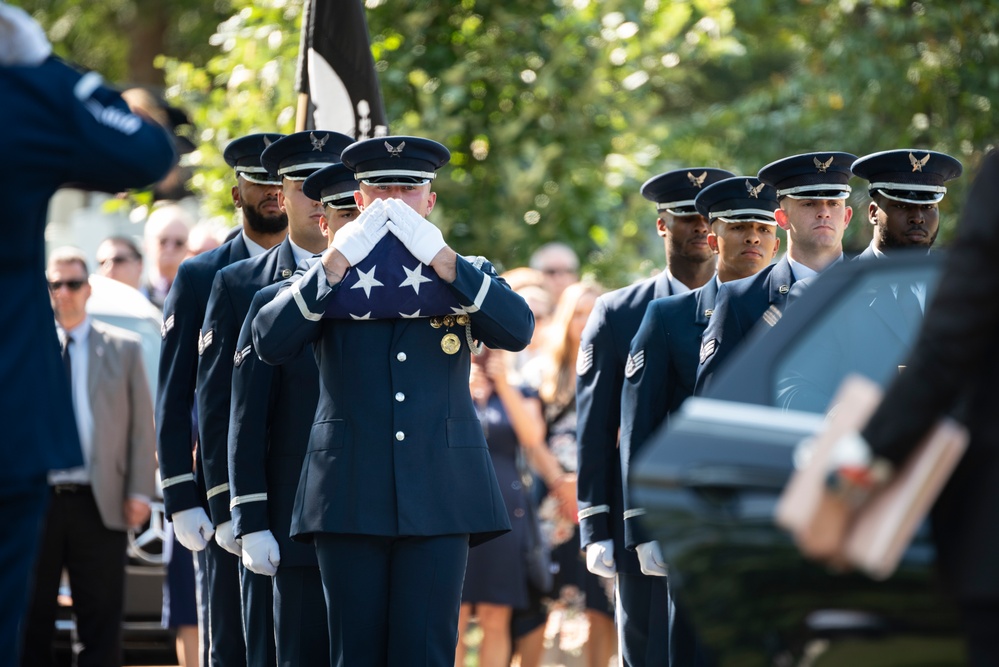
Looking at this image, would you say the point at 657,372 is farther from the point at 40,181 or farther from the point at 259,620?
the point at 40,181

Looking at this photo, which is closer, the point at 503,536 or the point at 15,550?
the point at 15,550

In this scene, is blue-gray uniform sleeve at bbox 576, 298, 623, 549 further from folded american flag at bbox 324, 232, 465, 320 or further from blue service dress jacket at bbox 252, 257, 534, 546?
folded american flag at bbox 324, 232, 465, 320

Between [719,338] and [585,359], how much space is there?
1188 mm

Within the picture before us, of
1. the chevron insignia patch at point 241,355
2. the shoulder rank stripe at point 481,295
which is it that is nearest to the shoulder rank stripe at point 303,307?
the shoulder rank stripe at point 481,295

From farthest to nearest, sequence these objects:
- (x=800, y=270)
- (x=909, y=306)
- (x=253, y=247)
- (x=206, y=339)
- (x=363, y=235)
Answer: (x=253, y=247)
(x=206, y=339)
(x=800, y=270)
(x=363, y=235)
(x=909, y=306)

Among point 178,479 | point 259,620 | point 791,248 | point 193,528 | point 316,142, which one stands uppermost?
point 316,142

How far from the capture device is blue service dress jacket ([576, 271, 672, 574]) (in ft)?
23.0

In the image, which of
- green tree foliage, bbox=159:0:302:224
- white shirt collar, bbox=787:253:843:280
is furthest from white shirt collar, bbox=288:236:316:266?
green tree foliage, bbox=159:0:302:224

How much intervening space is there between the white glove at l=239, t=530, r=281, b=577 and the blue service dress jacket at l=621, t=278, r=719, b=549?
4.59ft

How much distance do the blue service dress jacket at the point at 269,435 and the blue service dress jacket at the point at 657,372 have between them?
125 centimetres

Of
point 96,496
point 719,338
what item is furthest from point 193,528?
point 719,338

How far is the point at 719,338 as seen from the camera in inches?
240

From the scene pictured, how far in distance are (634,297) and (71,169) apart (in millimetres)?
3581

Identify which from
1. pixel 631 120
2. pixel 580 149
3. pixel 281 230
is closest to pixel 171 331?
pixel 281 230
